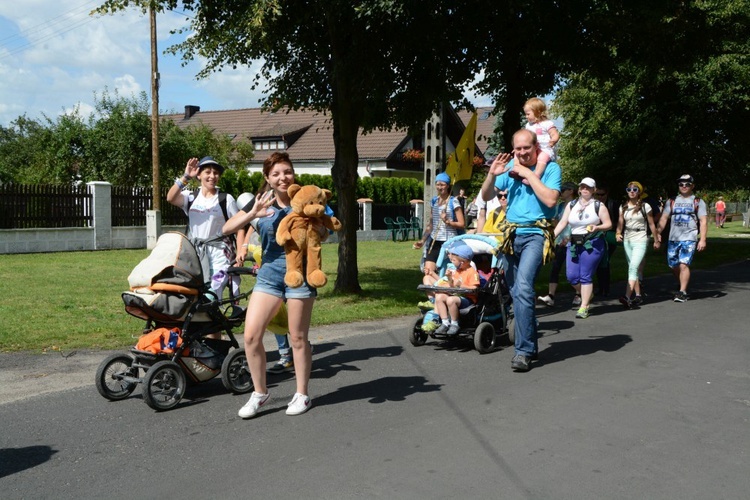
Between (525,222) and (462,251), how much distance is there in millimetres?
1123

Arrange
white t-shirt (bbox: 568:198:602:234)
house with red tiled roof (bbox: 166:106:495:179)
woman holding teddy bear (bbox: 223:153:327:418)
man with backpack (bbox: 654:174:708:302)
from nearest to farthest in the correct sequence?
1. woman holding teddy bear (bbox: 223:153:327:418)
2. white t-shirt (bbox: 568:198:602:234)
3. man with backpack (bbox: 654:174:708:302)
4. house with red tiled roof (bbox: 166:106:495:179)

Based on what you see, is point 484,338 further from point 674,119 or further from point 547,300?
point 674,119

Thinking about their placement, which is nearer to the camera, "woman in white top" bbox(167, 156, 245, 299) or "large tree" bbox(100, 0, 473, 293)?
"woman in white top" bbox(167, 156, 245, 299)

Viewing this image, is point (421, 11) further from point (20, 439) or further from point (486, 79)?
point (20, 439)

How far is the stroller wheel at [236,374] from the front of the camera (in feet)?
20.1

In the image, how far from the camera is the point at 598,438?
199 inches

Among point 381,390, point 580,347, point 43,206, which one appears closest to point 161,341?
point 381,390

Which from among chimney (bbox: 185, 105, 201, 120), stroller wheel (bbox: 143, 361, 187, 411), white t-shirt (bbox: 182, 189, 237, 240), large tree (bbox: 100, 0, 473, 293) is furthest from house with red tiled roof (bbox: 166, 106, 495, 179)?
stroller wheel (bbox: 143, 361, 187, 411)

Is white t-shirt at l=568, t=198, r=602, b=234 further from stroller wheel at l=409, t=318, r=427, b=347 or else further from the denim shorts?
the denim shorts

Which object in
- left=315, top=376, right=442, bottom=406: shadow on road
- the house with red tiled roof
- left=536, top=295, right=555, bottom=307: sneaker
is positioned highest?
the house with red tiled roof

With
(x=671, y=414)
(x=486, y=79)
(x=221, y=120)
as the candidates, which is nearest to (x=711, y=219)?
(x=221, y=120)

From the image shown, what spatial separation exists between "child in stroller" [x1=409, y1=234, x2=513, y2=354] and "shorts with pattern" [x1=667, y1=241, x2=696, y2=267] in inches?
198

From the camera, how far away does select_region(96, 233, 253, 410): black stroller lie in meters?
5.73

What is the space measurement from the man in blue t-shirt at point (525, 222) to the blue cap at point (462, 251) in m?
0.90
